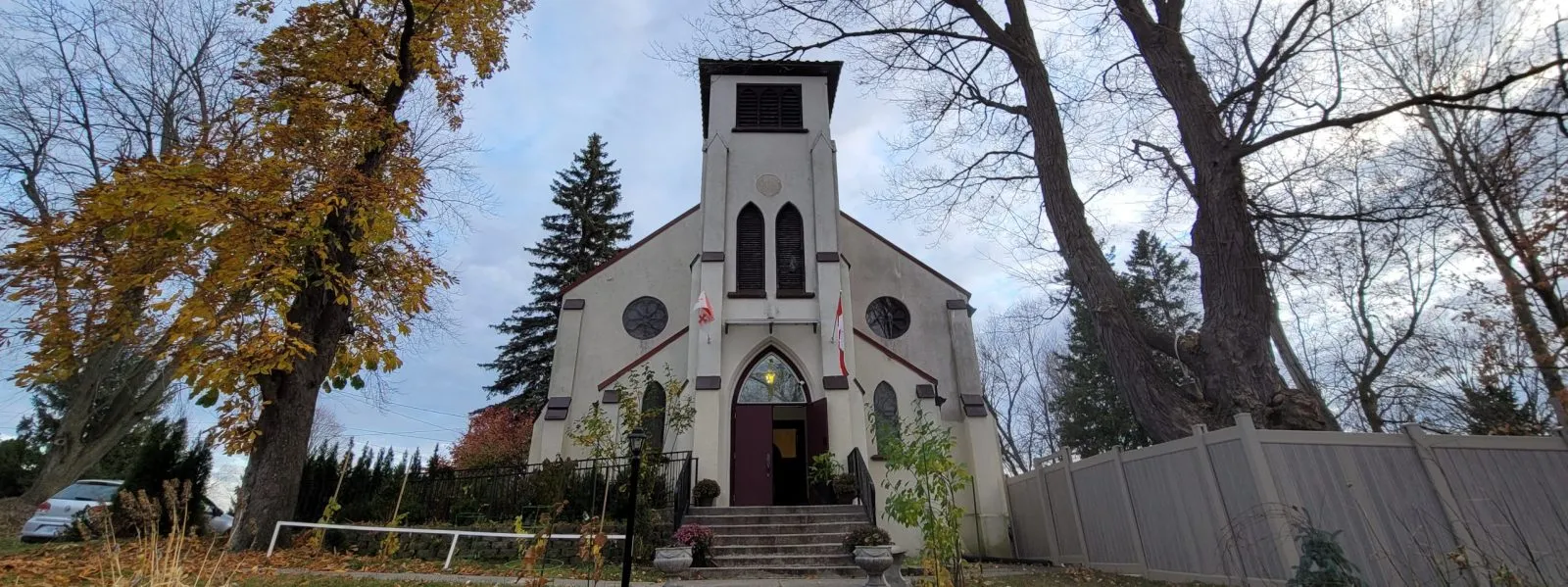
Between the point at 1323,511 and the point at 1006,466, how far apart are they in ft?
112

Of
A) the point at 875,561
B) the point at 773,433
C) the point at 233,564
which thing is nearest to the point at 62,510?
the point at 233,564

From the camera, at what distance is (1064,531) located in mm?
11758

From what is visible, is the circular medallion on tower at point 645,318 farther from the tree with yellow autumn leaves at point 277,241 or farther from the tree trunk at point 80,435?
the tree trunk at point 80,435

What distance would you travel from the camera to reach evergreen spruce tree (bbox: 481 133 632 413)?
25777mm

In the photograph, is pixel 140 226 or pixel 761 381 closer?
pixel 140 226

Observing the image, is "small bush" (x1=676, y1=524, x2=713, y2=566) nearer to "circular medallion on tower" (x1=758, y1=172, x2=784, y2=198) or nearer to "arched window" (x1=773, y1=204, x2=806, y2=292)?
"arched window" (x1=773, y1=204, x2=806, y2=292)

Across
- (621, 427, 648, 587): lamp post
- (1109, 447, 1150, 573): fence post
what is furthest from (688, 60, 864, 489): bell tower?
(621, 427, 648, 587): lamp post

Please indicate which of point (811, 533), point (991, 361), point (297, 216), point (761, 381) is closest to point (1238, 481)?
point (811, 533)

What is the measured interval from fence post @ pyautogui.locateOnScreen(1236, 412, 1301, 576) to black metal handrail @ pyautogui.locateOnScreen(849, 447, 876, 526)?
6.44 metres

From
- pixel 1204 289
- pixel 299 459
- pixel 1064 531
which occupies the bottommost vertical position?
pixel 1064 531

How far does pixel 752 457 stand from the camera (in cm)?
1464

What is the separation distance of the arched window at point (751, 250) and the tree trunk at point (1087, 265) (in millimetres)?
8981

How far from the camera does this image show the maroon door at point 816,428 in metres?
14.2

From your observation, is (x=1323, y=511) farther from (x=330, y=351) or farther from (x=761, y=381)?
(x=330, y=351)
